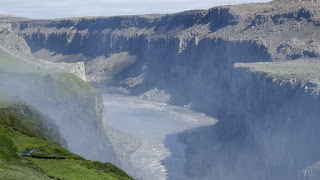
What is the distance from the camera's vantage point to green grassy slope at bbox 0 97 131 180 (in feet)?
117

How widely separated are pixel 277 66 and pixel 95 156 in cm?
6040

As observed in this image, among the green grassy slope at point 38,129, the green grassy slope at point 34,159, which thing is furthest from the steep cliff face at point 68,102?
the green grassy slope at point 34,159

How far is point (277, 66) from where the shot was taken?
12781cm

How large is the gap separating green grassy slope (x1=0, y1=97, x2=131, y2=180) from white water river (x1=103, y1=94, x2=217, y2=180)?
42853 mm

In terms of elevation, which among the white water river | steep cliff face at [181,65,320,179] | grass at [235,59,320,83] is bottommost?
the white water river

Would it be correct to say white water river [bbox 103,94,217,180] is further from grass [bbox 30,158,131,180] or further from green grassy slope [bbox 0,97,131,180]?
grass [bbox 30,158,131,180]

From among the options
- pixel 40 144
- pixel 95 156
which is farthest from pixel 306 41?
pixel 40 144

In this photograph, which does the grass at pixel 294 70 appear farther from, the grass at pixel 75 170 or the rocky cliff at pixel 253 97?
the grass at pixel 75 170

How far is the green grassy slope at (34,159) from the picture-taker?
35.8m

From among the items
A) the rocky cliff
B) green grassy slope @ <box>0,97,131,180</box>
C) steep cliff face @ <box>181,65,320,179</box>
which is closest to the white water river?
steep cliff face @ <box>181,65,320,179</box>

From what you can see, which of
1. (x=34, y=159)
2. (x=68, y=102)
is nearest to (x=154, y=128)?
(x=68, y=102)

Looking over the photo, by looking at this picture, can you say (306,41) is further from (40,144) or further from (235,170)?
(40,144)

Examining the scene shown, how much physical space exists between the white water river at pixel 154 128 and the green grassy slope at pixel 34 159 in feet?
A: 141

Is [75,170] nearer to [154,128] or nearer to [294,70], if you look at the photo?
[294,70]
